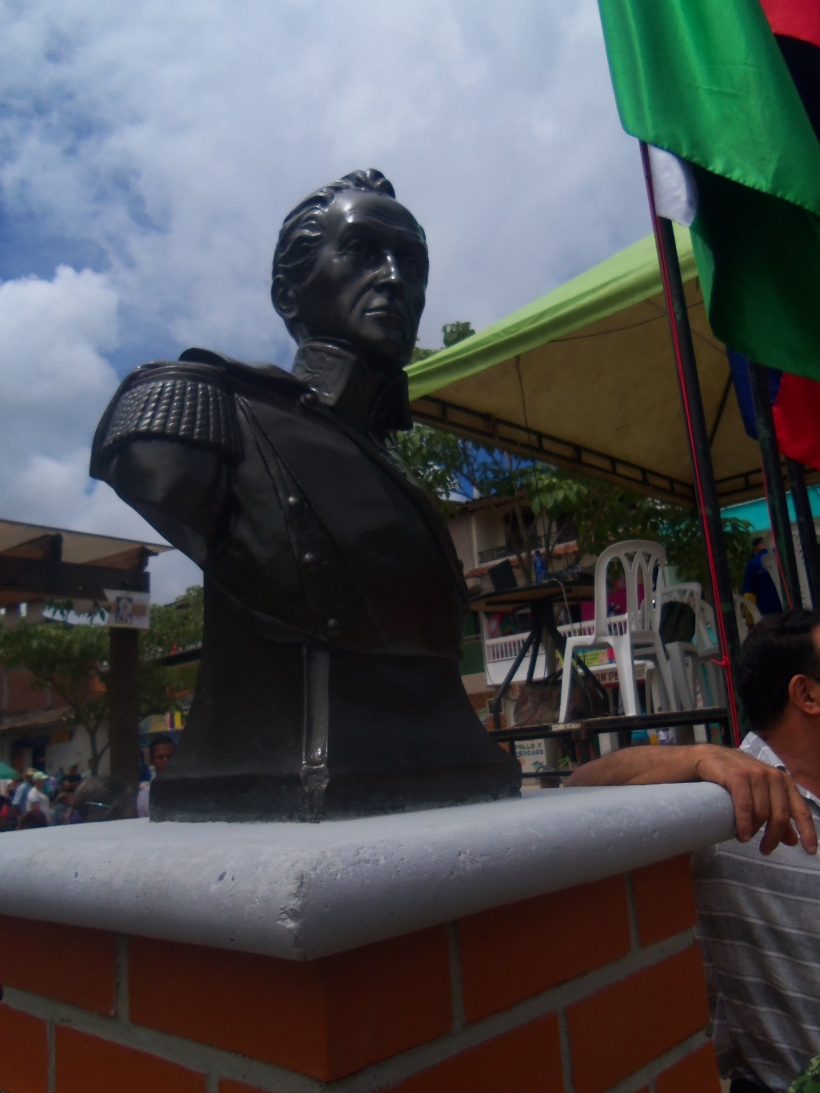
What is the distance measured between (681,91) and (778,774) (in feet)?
5.14

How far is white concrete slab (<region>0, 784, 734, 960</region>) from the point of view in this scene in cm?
54

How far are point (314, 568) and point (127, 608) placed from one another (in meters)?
4.94

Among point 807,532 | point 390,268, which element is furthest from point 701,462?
Result: point 390,268

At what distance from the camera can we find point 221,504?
1013 mm

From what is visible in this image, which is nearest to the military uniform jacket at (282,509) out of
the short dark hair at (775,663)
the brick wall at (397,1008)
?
the brick wall at (397,1008)

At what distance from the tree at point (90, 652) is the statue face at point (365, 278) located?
1688cm

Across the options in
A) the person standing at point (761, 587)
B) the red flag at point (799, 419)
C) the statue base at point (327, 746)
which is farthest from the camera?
the person standing at point (761, 587)

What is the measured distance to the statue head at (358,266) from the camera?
1.15 m

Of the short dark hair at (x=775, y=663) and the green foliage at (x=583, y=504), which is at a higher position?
the green foliage at (x=583, y=504)

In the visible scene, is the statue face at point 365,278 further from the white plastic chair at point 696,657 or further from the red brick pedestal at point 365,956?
the white plastic chair at point 696,657

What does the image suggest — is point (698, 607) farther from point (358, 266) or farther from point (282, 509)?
point (282, 509)

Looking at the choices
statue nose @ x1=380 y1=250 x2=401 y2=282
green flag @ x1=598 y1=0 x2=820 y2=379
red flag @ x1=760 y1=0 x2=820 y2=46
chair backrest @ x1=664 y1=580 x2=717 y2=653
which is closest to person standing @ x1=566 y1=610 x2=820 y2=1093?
statue nose @ x1=380 y1=250 x2=401 y2=282

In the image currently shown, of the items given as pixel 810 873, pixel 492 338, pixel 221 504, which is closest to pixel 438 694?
pixel 221 504

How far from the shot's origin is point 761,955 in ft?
3.95
